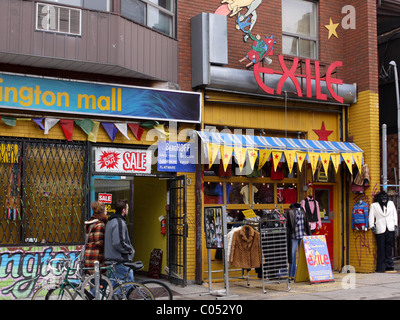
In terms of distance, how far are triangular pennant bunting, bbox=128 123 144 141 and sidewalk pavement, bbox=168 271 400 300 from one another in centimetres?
337

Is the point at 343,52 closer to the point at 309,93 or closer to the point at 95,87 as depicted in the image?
the point at 309,93

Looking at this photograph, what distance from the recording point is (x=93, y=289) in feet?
28.0

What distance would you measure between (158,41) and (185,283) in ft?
17.5

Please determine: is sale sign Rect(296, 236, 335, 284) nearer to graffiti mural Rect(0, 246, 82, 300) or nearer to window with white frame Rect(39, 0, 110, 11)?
graffiti mural Rect(0, 246, 82, 300)

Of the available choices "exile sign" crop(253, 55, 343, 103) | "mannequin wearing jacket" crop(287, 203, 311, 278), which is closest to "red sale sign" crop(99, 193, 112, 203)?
"mannequin wearing jacket" crop(287, 203, 311, 278)

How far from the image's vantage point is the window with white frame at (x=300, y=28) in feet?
48.4

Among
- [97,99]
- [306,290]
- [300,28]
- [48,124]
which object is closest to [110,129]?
[97,99]

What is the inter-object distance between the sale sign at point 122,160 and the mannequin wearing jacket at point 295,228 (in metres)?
3.48

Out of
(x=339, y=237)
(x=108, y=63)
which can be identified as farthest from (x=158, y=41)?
(x=339, y=237)

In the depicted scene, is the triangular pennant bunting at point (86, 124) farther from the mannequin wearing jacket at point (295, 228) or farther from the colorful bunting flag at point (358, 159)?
the colorful bunting flag at point (358, 159)

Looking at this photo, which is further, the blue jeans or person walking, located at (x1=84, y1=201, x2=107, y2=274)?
the blue jeans

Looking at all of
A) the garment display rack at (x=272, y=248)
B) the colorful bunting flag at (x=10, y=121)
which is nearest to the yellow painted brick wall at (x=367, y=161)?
the garment display rack at (x=272, y=248)

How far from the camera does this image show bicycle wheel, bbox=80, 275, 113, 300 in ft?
27.4

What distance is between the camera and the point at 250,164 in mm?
13055
